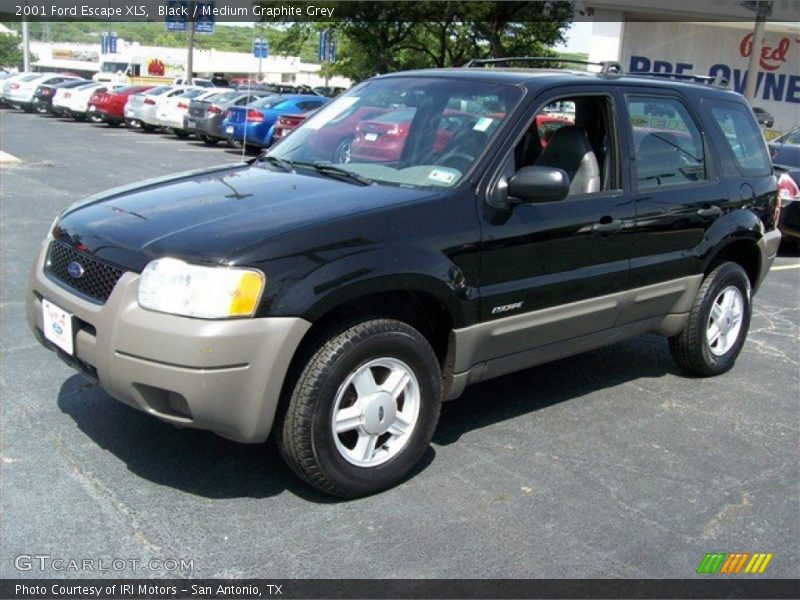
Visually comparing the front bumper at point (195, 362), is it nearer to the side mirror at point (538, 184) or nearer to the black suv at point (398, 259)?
the black suv at point (398, 259)

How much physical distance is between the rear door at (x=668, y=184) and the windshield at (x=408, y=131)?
957mm

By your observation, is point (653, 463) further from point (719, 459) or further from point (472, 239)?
point (472, 239)

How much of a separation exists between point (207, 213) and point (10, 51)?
11702 centimetres

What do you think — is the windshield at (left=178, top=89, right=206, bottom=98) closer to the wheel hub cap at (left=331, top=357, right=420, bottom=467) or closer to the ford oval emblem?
the ford oval emblem

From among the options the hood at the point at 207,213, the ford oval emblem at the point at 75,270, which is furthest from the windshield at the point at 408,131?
the ford oval emblem at the point at 75,270

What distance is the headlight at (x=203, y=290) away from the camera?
3311mm

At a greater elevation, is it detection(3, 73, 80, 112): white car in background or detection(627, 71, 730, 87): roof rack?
detection(627, 71, 730, 87): roof rack

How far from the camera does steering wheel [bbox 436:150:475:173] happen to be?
419 centimetres

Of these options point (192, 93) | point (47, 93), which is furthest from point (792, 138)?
point (47, 93)

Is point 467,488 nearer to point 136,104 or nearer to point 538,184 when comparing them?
point 538,184

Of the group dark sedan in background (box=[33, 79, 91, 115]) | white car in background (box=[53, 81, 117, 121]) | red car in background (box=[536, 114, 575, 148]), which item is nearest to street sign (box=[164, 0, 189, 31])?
red car in background (box=[536, 114, 575, 148])

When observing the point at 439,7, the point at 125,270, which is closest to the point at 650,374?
the point at 125,270

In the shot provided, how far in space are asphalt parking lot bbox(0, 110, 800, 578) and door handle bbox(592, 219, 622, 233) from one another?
3.50 feet

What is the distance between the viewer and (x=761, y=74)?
31.1 metres
